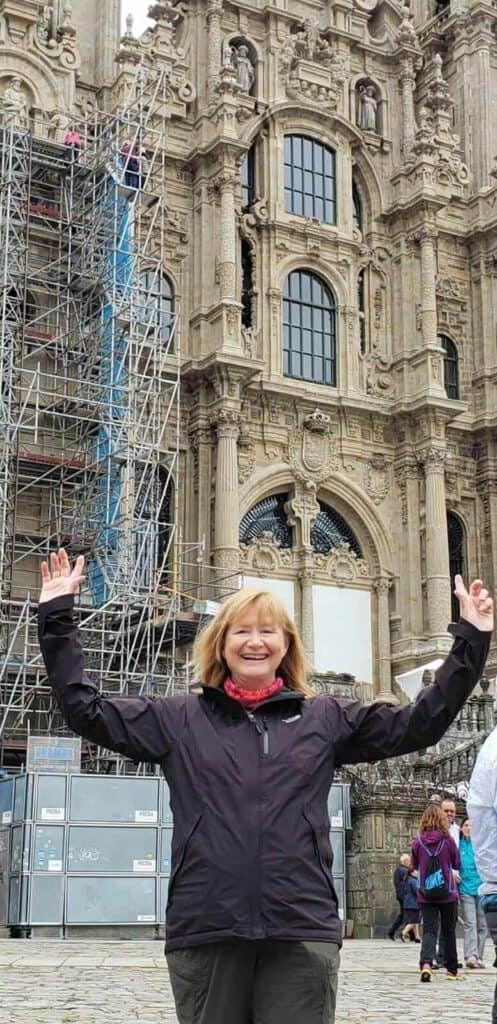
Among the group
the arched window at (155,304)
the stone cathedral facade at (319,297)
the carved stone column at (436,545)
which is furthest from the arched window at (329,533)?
the arched window at (155,304)

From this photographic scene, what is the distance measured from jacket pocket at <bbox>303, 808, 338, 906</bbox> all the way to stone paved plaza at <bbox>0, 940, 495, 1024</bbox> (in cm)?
452

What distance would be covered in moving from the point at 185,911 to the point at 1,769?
21.1 m

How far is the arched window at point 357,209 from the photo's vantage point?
35447 mm

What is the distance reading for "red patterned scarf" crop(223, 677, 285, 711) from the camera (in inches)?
138

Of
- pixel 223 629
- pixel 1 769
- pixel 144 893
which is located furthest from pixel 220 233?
pixel 223 629

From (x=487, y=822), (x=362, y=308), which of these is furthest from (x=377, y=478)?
(x=487, y=822)

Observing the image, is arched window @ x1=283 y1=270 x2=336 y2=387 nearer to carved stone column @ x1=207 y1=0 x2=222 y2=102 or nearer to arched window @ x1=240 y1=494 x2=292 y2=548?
arched window @ x1=240 y1=494 x2=292 y2=548

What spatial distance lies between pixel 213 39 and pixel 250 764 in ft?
106

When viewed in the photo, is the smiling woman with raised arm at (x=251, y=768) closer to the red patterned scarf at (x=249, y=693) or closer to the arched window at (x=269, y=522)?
the red patterned scarf at (x=249, y=693)

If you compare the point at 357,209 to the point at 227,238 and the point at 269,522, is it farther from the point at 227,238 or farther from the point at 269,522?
the point at 269,522

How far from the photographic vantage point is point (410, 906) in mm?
16328

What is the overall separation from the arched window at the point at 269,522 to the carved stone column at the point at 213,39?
9.55m

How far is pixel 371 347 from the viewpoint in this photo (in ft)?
113

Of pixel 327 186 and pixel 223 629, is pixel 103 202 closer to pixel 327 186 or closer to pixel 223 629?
pixel 327 186
